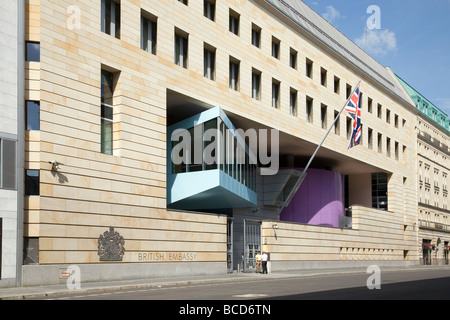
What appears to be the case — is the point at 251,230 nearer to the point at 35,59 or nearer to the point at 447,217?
the point at 35,59

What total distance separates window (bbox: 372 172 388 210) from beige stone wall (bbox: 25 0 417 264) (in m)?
26.0

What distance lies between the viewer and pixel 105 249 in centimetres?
2891

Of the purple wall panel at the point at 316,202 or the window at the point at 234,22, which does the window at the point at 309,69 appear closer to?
the purple wall panel at the point at 316,202

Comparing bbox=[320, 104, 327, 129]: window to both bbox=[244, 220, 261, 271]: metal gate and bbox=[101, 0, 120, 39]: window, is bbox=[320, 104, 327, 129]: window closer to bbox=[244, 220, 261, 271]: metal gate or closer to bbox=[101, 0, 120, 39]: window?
bbox=[244, 220, 261, 271]: metal gate

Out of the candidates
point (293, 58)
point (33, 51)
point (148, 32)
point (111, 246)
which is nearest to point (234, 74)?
point (148, 32)

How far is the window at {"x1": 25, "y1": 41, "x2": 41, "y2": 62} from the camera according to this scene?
26.6 m

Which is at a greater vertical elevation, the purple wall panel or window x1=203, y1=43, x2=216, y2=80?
window x1=203, y1=43, x2=216, y2=80

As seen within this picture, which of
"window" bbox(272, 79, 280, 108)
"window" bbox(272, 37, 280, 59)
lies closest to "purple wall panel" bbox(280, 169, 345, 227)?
"window" bbox(272, 79, 280, 108)

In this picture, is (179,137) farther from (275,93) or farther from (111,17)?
(275,93)

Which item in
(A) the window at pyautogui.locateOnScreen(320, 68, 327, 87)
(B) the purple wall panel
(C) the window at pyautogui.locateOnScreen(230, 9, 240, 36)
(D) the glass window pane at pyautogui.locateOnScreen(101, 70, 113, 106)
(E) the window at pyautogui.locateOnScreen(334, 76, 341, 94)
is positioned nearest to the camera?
(D) the glass window pane at pyautogui.locateOnScreen(101, 70, 113, 106)
